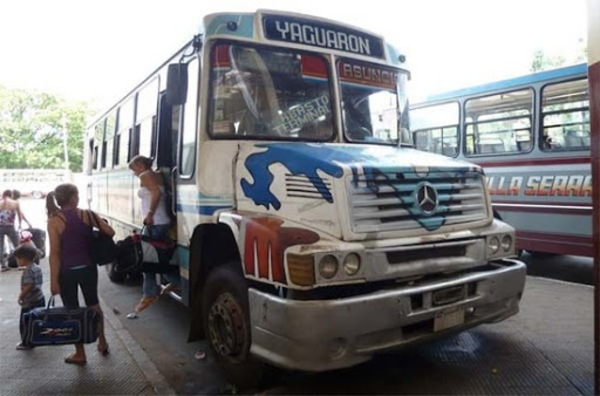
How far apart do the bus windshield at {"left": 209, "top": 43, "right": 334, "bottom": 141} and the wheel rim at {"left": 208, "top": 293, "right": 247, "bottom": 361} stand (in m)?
1.37

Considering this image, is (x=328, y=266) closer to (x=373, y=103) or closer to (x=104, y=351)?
(x=373, y=103)

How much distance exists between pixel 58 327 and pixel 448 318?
3258 millimetres

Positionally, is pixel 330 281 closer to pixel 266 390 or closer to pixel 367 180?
pixel 367 180

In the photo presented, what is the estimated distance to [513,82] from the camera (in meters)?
7.96

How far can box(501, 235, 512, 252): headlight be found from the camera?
424cm

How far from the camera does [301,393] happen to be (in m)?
3.80

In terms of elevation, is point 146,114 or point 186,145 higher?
point 146,114

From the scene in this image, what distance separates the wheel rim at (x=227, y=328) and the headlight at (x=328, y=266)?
2.84ft

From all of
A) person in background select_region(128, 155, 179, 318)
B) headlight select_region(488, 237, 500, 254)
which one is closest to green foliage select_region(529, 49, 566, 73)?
headlight select_region(488, 237, 500, 254)

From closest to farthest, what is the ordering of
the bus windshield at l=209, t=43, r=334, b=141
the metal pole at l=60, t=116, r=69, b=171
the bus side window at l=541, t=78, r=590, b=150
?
1. the bus windshield at l=209, t=43, r=334, b=141
2. the bus side window at l=541, t=78, r=590, b=150
3. the metal pole at l=60, t=116, r=69, b=171

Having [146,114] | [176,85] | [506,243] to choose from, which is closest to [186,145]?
[176,85]

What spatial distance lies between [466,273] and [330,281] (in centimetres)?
130

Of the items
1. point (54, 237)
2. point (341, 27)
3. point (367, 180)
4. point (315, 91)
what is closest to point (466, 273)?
point (367, 180)

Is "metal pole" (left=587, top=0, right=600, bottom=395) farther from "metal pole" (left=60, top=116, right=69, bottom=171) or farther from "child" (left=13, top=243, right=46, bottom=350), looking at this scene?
"metal pole" (left=60, top=116, right=69, bottom=171)
